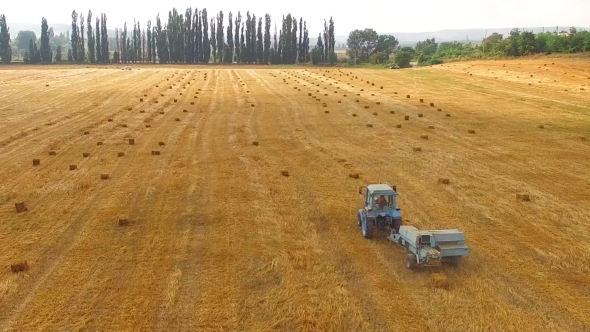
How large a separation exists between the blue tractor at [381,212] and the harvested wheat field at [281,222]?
1.09 ft

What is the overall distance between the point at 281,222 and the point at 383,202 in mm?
2789

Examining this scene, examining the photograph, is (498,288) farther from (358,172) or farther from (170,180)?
(170,180)

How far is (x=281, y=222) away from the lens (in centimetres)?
1370

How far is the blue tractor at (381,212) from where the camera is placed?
12.3m

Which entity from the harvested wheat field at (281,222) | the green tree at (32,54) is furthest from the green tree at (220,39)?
the harvested wheat field at (281,222)

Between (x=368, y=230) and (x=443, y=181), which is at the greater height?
(x=443, y=181)

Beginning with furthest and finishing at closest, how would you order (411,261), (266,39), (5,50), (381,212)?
(266,39) < (5,50) < (381,212) < (411,261)

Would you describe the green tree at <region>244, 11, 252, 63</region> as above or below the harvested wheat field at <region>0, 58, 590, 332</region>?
above

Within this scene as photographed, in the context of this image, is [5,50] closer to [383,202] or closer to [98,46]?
[98,46]

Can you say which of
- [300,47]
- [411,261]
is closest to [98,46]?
[300,47]

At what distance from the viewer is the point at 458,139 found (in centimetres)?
2531

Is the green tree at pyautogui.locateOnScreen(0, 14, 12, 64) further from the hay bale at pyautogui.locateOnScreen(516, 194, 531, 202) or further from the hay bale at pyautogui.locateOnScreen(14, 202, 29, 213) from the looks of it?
the hay bale at pyautogui.locateOnScreen(516, 194, 531, 202)

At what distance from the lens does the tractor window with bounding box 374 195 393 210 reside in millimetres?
12367

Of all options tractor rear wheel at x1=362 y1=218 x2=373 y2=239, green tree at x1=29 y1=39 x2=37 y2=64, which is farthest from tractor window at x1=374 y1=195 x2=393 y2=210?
green tree at x1=29 y1=39 x2=37 y2=64
